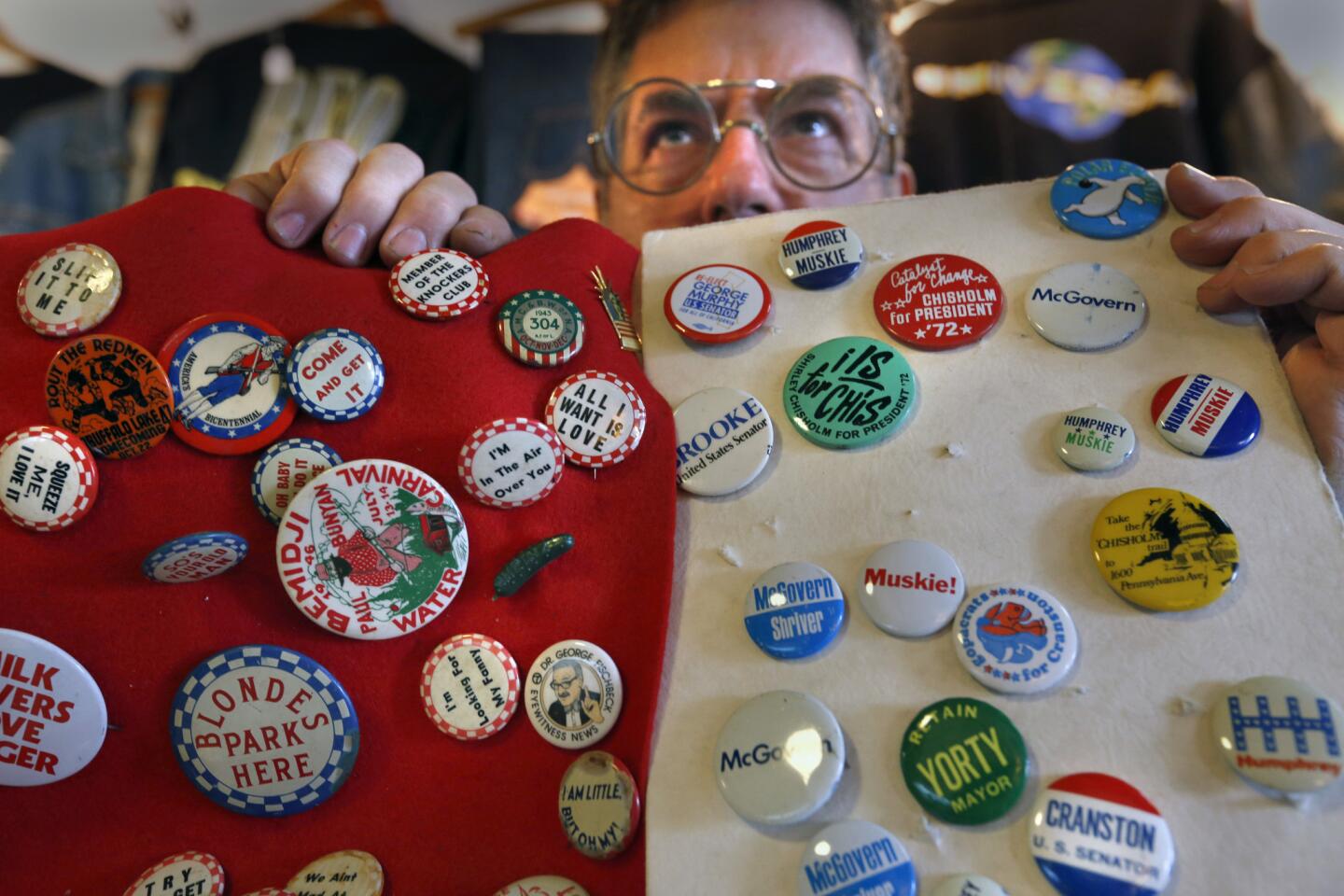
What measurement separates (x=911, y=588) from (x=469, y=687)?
323mm

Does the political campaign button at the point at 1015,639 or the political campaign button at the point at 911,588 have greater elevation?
the political campaign button at the point at 911,588

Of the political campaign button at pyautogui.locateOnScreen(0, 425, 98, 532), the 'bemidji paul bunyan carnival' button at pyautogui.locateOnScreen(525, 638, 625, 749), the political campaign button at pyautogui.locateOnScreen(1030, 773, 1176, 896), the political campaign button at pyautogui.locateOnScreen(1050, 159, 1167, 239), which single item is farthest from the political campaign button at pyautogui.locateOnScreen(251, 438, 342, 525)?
the political campaign button at pyautogui.locateOnScreen(1050, 159, 1167, 239)

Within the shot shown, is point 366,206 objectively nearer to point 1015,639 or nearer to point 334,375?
point 334,375

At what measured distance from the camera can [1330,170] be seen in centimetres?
169

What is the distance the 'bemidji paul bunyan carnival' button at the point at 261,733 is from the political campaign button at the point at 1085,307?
62cm

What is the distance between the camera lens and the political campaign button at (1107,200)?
0.79 m

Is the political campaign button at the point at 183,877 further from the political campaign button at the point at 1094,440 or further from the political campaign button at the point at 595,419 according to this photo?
the political campaign button at the point at 1094,440

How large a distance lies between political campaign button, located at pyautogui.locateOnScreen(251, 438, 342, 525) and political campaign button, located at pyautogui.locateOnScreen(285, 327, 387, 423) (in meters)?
0.03

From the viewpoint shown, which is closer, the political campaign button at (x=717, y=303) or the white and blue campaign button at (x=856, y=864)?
the white and blue campaign button at (x=856, y=864)

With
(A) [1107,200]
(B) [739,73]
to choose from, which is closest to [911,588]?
(A) [1107,200]

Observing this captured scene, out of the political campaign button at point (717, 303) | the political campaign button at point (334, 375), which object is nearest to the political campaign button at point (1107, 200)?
the political campaign button at point (717, 303)

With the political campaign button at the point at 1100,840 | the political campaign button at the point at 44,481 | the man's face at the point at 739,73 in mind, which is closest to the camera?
the political campaign button at the point at 1100,840

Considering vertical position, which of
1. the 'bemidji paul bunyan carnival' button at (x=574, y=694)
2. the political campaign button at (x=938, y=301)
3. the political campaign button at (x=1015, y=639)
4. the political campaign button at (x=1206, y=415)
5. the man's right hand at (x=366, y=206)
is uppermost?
the man's right hand at (x=366, y=206)

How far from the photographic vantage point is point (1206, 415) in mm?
694
